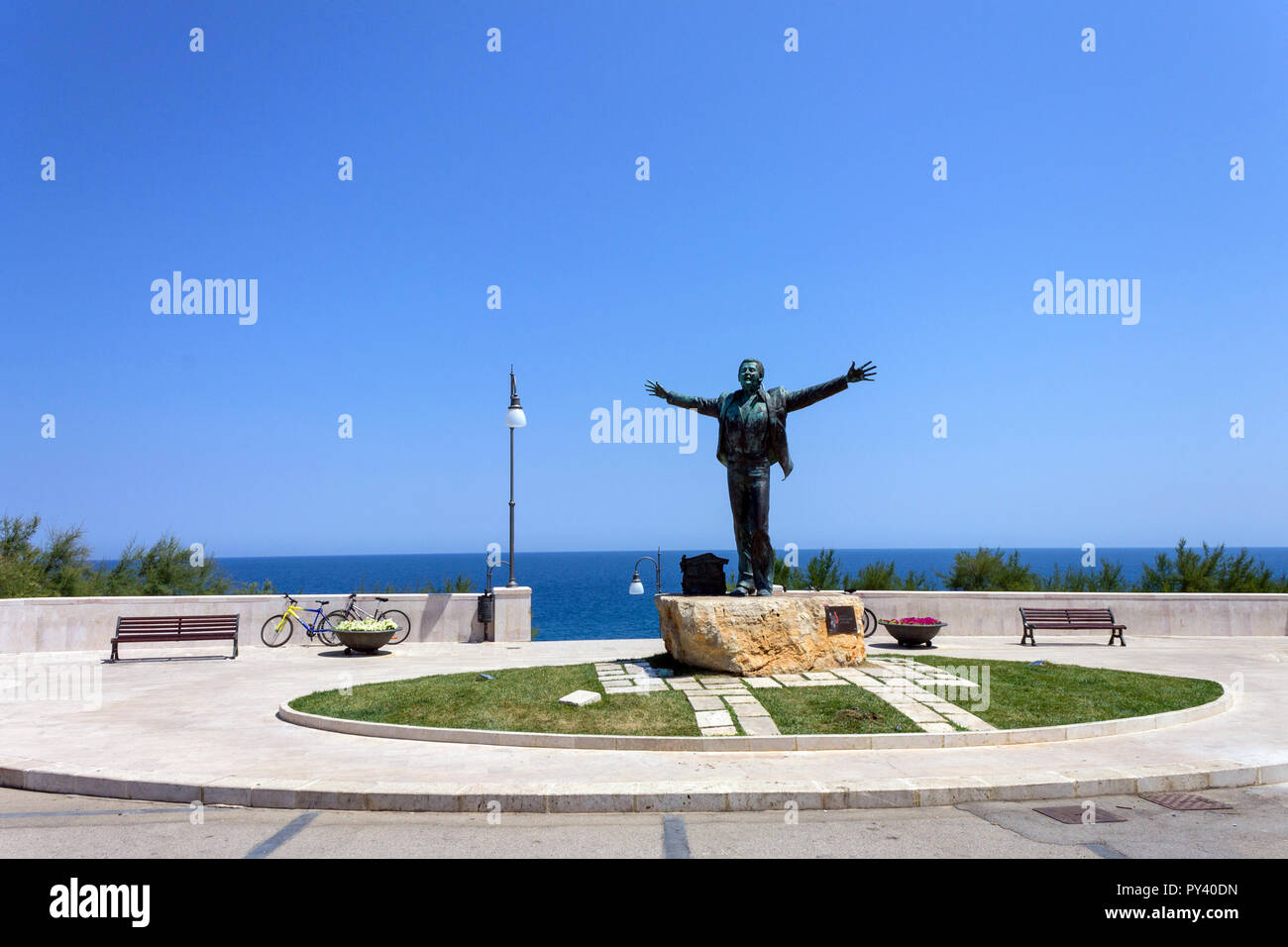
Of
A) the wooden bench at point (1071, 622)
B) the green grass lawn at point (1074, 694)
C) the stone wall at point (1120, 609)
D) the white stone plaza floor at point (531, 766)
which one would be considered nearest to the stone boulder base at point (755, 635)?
the green grass lawn at point (1074, 694)

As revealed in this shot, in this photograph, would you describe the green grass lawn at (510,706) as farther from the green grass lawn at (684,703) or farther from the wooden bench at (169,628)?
the wooden bench at (169,628)

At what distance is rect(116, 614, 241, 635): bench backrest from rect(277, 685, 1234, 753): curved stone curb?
863cm

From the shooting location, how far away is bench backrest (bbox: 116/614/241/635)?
52.6ft

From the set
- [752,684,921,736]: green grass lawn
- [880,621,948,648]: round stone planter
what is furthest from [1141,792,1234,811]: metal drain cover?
[880,621,948,648]: round stone planter

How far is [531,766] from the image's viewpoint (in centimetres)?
792

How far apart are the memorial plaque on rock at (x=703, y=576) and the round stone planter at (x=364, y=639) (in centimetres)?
705

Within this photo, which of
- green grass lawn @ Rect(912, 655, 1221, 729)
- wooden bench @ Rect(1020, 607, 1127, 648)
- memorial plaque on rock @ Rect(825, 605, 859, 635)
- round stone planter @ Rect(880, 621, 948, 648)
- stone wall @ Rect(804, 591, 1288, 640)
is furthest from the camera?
stone wall @ Rect(804, 591, 1288, 640)

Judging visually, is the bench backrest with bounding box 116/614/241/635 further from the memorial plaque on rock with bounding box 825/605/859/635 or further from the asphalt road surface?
the memorial plaque on rock with bounding box 825/605/859/635

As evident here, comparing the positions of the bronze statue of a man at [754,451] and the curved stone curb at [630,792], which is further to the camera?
the bronze statue of a man at [754,451]

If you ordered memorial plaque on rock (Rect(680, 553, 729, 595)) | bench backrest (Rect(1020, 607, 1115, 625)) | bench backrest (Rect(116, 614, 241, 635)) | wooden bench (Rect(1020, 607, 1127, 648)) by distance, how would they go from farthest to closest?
bench backrest (Rect(1020, 607, 1115, 625)), wooden bench (Rect(1020, 607, 1127, 648)), bench backrest (Rect(116, 614, 241, 635)), memorial plaque on rock (Rect(680, 553, 729, 595))

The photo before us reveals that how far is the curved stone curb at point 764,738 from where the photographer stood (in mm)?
8594

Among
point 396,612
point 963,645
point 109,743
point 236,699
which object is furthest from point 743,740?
point 396,612

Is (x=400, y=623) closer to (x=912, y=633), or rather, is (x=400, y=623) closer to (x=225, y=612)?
(x=225, y=612)
